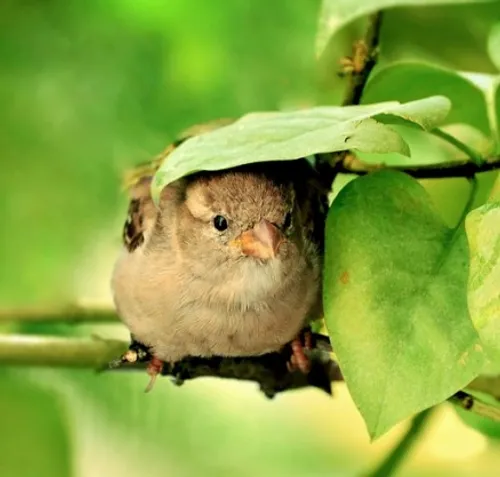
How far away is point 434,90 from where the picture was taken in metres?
0.68

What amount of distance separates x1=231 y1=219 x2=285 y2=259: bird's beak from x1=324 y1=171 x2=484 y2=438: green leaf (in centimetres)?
21

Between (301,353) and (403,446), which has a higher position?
(301,353)

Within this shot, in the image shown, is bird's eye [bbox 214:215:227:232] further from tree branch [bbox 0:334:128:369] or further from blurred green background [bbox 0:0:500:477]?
blurred green background [bbox 0:0:500:477]

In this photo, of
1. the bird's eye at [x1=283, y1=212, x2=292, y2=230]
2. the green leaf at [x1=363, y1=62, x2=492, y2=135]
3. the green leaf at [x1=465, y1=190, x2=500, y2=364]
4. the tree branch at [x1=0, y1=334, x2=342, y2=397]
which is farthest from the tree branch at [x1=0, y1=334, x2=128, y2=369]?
the green leaf at [x1=465, y1=190, x2=500, y2=364]

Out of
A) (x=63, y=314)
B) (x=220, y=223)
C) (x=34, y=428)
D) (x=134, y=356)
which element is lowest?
(x=34, y=428)

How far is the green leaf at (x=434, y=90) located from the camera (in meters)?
0.67

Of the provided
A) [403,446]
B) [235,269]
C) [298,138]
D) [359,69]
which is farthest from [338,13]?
[403,446]

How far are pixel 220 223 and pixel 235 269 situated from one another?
41 millimetres

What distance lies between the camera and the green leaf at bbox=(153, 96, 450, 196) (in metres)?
0.45

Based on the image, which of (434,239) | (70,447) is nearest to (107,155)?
(70,447)

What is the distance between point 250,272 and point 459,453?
709 millimetres

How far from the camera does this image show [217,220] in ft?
2.55

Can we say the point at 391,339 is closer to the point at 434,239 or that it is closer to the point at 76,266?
the point at 434,239

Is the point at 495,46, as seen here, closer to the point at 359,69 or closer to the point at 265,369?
the point at 359,69
